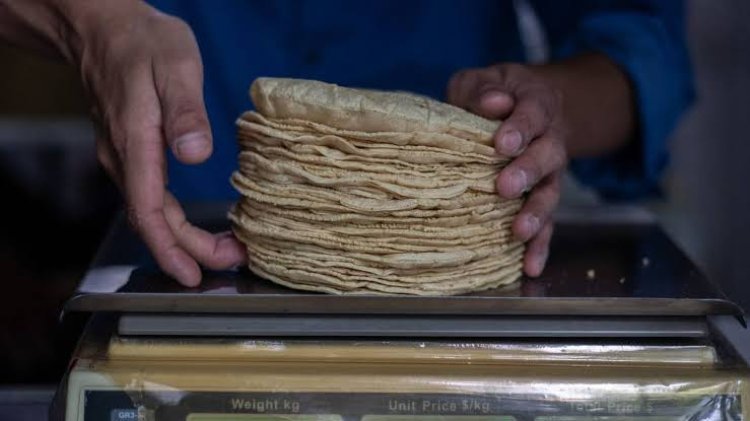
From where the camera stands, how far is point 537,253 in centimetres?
127

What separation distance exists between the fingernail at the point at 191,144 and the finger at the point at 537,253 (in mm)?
388

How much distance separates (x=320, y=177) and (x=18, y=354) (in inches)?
62.9

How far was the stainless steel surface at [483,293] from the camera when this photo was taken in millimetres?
1121

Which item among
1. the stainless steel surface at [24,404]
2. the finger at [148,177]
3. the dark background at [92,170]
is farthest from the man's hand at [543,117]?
the dark background at [92,170]

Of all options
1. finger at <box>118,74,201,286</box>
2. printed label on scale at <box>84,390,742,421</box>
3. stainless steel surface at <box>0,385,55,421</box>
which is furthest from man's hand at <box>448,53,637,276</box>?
stainless steel surface at <box>0,385,55,421</box>

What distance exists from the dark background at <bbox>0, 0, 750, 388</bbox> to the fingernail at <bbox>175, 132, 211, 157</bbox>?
1836mm

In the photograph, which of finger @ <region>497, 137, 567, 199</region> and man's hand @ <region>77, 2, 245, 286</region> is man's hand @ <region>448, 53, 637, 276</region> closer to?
finger @ <region>497, 137, 567, 199</region>

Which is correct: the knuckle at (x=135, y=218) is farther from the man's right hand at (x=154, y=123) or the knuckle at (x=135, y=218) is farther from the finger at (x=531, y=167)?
the finger at (x=531, y=167)

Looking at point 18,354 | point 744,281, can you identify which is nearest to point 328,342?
point 18,354

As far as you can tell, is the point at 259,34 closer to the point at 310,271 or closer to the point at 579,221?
the point at 579,221

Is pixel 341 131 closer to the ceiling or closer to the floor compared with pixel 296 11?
closer to the floor

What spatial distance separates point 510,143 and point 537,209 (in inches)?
4.2

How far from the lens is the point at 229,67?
6.16ft

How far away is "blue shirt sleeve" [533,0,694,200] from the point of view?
1.81 metres
